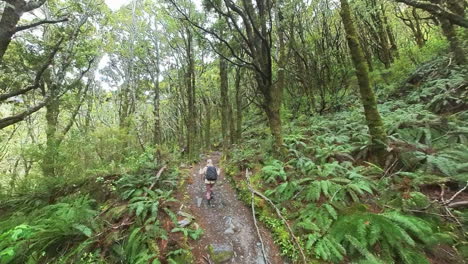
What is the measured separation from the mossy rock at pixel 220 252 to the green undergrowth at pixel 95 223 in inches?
21.1

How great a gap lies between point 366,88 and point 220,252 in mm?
5738

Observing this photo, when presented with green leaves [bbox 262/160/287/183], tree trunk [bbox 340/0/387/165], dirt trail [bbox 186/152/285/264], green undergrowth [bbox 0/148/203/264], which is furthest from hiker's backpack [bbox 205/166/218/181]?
tree trunk [bbox 340/0/387/165]

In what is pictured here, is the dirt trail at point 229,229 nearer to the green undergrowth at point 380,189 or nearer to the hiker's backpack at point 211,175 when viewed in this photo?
the green undergrowth at point 380,189

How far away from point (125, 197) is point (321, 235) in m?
5.15

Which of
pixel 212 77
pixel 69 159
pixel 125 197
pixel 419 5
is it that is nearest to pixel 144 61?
pixel 212 77

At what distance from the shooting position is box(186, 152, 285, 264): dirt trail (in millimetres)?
5039

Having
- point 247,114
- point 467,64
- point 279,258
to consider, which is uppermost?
point 247,114

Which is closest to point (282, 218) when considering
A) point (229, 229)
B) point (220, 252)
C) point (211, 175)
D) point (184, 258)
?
point (229, 229)

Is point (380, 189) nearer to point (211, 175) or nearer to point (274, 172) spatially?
point (274, 172)

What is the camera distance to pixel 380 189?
213 inches

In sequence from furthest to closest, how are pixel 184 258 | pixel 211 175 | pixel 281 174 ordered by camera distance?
pixel 211 175
pixel 281 174
pixel 184 258

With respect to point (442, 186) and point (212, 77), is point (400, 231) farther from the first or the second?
point (212, 77)

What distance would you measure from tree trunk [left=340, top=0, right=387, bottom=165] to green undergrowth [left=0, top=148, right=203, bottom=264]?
18.0 feet

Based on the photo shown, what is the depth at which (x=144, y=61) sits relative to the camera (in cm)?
1942
